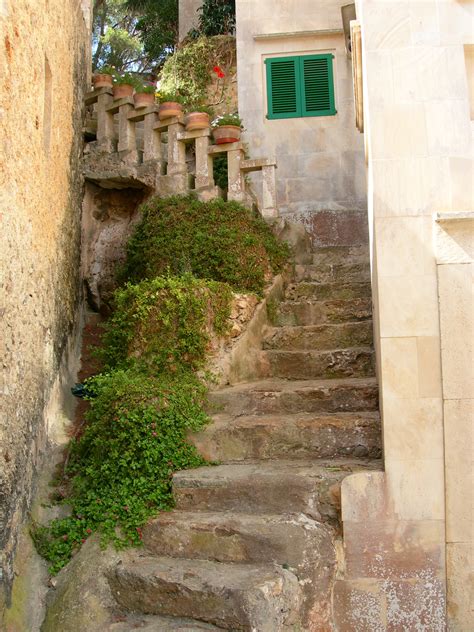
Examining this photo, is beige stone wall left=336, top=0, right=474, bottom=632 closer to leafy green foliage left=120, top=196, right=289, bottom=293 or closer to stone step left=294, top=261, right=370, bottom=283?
leafy green foliage left=120, top=196, right=289, bottom=293

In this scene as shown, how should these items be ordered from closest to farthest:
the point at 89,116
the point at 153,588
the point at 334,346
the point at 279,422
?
the point at 153,588 < the point at 279,422 < the point at 334,346 < the point at 89,116

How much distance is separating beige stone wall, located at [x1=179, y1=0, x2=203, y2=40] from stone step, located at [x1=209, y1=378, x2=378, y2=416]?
9.92 metres

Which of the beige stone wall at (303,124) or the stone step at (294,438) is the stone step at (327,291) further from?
the beige stone wall at (303,124)

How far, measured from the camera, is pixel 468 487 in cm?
504

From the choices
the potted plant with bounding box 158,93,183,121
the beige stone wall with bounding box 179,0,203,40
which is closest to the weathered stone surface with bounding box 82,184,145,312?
the potted plant with bounding box 158,93,183,121

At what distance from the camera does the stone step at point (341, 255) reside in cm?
970

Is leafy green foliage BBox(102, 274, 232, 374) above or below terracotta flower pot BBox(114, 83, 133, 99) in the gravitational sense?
below

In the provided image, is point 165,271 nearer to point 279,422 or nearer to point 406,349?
point 279,422

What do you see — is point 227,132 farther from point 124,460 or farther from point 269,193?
point 124,460

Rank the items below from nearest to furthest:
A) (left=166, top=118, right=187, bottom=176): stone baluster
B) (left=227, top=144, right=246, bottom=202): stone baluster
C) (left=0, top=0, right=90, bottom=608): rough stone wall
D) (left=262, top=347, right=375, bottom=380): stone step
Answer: (left=0, top=0, right=90, bottom=608): rough stone wall, (left=262, top=347, right=375, bottom=380): stone step, (left=227, top=144, right=246, bottom=202): stone baluster, (left=166, top=118, right=187, bottom=176): stone baluster

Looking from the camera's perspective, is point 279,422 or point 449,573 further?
point 279,422

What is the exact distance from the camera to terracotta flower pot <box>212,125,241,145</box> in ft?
30.3

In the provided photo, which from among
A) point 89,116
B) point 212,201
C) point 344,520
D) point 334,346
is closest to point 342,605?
point 344,520

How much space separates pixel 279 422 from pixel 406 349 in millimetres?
1413
